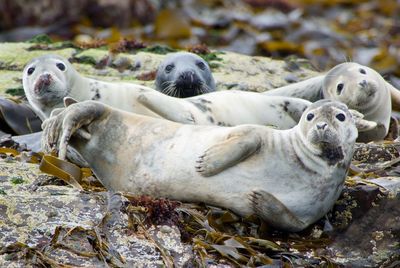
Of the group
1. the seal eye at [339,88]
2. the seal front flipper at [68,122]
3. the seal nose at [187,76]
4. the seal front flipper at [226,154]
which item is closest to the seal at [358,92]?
the seal eye at [339,88]

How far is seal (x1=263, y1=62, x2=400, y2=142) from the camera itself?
9.57m

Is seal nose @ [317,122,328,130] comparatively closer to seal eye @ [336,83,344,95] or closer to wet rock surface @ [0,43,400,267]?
wet rock surface @ [0,43,400,267]

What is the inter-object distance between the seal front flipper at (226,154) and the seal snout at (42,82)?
2.12 meters

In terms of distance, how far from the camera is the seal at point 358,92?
9570mm

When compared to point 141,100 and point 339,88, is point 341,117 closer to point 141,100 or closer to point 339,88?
point 141,100

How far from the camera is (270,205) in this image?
698 centimetres

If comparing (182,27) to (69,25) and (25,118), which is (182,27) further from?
(25,118)

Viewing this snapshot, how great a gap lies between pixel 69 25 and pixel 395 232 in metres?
11.7

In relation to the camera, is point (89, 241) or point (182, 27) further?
point (182, 27)

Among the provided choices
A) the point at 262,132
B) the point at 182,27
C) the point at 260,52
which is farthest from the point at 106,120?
the point at 182,27

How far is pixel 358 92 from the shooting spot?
9586 mm

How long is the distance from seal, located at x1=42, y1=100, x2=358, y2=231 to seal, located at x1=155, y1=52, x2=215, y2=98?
2.39m

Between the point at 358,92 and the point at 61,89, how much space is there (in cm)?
244

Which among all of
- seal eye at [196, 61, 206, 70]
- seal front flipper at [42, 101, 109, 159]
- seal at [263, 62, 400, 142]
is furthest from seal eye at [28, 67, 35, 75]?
seal at [263, 62, 400, 142]
